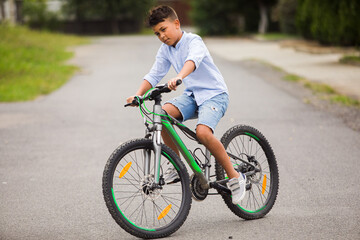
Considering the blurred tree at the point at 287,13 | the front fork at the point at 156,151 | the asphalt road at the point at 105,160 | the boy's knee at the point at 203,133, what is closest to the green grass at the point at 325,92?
the asphalt road at the point at 105,160

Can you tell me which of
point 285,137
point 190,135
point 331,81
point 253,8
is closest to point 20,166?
point 190,135

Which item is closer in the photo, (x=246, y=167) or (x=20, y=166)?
(x=246, y=167)

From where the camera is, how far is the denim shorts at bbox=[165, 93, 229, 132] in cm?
448

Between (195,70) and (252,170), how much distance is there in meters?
1.00

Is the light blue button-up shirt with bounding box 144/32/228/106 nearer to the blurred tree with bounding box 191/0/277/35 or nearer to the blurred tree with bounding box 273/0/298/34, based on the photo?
the blurred tree with bounding box 273/0/298/34

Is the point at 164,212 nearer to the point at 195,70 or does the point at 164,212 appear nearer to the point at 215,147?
the point at 215,147

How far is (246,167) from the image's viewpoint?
4.98 meters

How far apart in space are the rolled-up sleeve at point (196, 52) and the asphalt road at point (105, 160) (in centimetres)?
129

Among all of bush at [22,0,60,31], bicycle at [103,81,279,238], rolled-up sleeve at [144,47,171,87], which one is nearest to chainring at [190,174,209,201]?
bicycle at [103,81,279,238]

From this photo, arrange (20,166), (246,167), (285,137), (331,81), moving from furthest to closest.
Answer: (331,81) < (285,137) < (20,166) < (246,167)

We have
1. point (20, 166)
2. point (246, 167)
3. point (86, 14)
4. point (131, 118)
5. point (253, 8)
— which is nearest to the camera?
point (246, 167)

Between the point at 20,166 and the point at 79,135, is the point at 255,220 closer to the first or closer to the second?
the point at 20,166

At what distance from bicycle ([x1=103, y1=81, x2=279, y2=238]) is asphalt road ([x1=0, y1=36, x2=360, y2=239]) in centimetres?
16

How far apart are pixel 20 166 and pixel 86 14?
53407 mm
